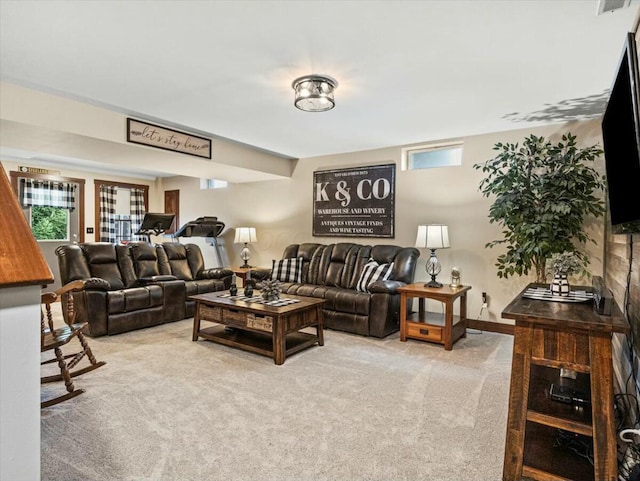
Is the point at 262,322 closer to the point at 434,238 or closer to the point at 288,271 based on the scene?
the point at 288,271

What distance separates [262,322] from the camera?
3.45 m

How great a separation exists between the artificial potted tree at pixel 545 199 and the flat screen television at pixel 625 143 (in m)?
1.35

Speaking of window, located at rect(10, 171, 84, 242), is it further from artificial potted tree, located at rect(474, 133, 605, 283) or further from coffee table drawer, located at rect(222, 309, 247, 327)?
artificial potted tree, located at rect(474, 133, 605, 283)

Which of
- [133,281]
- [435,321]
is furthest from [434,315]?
[133,281]

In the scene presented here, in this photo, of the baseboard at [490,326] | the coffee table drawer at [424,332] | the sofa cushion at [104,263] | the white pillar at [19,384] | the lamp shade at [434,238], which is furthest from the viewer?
the sofa cushion at [104,263]

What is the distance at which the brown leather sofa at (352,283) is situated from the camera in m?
4.08

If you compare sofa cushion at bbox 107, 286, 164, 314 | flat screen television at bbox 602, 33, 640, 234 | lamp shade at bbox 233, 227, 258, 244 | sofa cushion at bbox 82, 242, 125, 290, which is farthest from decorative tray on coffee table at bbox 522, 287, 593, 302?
lamp shade at bbox 233, 227, 258, 244

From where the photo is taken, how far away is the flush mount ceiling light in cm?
291

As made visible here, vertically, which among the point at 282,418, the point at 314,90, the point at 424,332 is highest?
the point at 314,90

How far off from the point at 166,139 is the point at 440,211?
3381 mm

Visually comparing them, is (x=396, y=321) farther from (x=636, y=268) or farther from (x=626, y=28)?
(x=626, y=28)

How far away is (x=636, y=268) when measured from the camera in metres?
2.06

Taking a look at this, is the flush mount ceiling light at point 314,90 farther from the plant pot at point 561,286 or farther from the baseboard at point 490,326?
the baseboard at point 490,326

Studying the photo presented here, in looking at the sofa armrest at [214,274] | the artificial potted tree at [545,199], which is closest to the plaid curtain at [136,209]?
the sofa armrest at [214,274]
